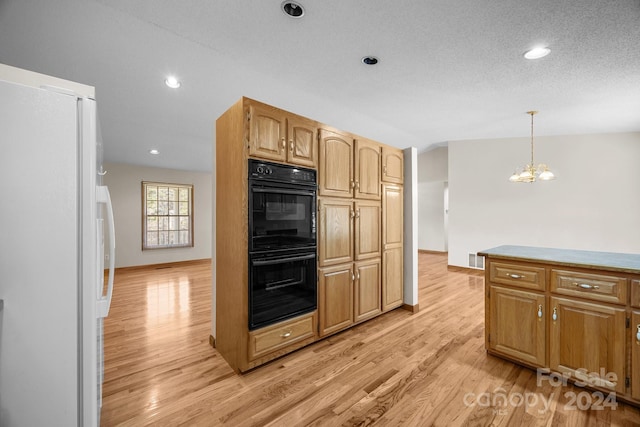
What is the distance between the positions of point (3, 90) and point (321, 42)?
2192 millimetres

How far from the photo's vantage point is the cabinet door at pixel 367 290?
3.04 meters

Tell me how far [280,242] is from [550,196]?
568 cm

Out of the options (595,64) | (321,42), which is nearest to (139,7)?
(321,42)

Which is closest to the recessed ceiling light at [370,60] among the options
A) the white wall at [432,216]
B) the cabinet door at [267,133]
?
the cabinet door at [267,133]

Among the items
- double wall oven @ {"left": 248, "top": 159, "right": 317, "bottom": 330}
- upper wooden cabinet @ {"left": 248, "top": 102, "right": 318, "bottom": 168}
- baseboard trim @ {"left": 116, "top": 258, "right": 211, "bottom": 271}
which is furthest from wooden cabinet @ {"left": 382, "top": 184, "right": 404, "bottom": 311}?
baseboard trim @ {"left": 116, "top": 258, "right": 211, "bottom": 271}

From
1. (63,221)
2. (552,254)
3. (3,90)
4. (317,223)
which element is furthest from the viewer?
(317,223)

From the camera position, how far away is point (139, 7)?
2.13 metres

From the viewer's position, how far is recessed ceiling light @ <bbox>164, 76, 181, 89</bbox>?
322 cm

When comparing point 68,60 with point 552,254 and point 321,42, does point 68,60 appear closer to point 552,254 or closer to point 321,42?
point 321,42

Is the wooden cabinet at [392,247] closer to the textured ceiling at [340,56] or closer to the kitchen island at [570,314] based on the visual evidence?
the kitchen island at [570,314]

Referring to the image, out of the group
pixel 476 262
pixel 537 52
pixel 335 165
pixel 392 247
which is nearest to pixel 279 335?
pixel 335 165

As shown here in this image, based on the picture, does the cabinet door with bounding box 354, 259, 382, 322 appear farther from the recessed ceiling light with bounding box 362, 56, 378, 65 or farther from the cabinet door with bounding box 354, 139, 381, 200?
the recessed ceiling light with bounding box 362, 56, 378, 65

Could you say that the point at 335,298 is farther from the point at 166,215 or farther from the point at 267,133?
the point at 166,215

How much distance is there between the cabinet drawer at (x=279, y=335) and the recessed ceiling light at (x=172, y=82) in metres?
3.04
